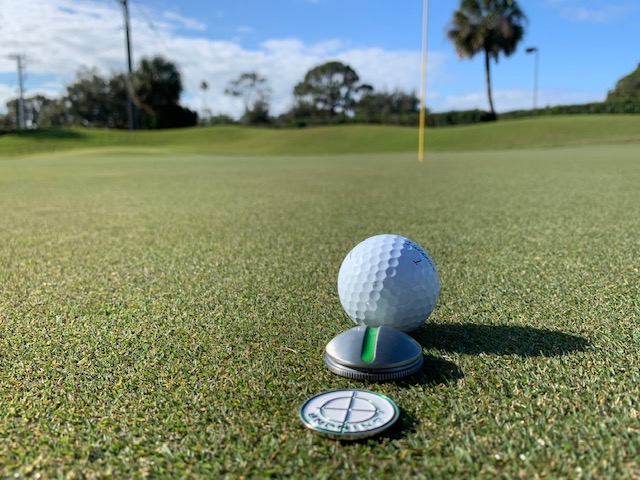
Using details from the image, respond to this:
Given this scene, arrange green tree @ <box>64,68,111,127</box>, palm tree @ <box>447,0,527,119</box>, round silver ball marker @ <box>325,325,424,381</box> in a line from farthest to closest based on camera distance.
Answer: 1. green tree @ <box>64,68,111,127</box>
2. palm tree @ <box>447,0,527,119</box>
3. round silver ball marker @ <box>325,325,424,381</box>

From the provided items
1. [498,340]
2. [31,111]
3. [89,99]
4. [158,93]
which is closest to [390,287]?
[498,340]

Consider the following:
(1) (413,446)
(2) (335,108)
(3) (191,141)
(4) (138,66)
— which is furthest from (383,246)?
(2) (335,108)

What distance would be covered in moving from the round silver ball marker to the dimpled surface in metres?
0.30

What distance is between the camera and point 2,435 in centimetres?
133

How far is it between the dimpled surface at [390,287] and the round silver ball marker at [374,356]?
30 centimetres

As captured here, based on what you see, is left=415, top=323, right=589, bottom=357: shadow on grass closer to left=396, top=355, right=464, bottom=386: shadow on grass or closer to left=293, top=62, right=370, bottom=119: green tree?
left=396, top=355, right=464, bottom=386: shadow on grass

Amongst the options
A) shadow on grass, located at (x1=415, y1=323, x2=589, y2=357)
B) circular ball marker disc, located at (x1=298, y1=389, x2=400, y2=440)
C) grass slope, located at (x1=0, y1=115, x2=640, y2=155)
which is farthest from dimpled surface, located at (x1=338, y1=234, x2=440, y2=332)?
grass slope, located at (x1=0, y1=115, x2=640, y2=155)

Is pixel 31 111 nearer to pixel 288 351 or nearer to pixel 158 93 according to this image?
pixel 158 93

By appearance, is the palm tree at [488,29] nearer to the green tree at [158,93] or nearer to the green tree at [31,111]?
the green tree at [158,93]

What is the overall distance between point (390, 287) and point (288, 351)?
48 cm

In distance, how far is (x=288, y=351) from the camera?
184 centimetres

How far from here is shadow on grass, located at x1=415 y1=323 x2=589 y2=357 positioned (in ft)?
5.87

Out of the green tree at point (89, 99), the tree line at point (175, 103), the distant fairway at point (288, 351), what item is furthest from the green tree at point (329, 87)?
the distant fairway at point (288, 351)

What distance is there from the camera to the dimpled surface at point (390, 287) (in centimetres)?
201
